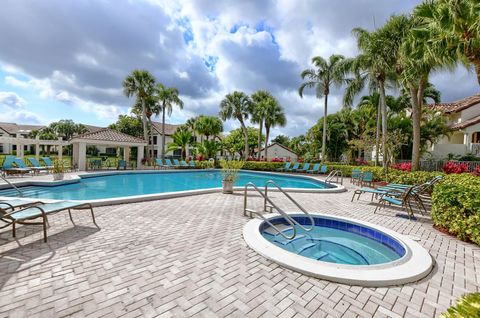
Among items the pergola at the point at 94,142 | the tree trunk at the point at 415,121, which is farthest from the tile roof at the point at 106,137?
the tree trunk at the point at 415,121

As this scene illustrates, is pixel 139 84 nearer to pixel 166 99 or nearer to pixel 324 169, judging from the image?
pixel 166 99

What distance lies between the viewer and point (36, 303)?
2.60m

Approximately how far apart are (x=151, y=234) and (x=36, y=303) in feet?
7.56

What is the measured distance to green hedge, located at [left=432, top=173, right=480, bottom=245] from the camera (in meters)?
4.77

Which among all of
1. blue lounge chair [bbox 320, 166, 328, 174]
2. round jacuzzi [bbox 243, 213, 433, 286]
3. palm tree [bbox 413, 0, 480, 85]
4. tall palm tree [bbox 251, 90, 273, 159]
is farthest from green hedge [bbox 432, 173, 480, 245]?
tall palm tree [bbox 251, 90, 273, 159]

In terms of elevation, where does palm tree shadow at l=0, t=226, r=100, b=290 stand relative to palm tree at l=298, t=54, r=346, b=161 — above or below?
below

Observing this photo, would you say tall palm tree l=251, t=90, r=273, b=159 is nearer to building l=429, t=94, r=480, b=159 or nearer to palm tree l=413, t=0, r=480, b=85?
building l=429, t=94, r=480, b=159

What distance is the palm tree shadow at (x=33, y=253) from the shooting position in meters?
3.30

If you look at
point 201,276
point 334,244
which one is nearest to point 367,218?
point 334,244

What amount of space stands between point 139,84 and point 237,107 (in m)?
11.8

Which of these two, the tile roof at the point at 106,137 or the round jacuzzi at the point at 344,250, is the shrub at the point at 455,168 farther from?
the tile roof at the point at 106,137

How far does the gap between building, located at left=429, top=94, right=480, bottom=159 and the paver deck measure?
19178 mm

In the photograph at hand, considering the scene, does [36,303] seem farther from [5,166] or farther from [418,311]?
[5,166]

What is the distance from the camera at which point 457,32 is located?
7277 millimetres
